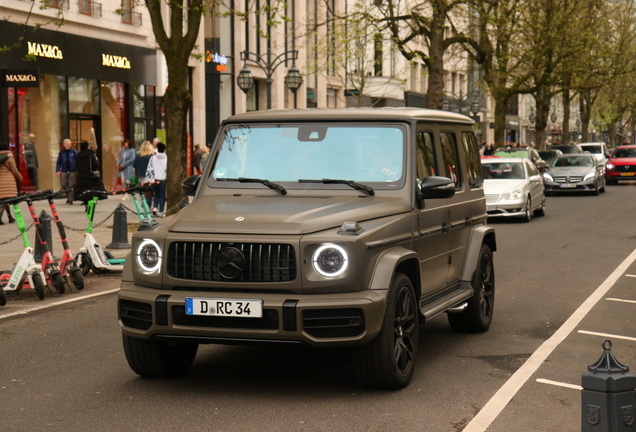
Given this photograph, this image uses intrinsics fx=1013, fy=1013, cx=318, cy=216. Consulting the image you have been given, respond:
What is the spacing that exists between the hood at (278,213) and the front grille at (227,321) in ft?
1.58

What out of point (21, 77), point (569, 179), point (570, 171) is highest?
point (21, 77)

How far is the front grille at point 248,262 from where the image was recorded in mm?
5859

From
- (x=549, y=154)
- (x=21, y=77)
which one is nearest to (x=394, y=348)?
(x=21, y=77)

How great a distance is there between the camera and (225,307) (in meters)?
5.88

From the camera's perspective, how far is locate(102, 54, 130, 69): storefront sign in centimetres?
3073

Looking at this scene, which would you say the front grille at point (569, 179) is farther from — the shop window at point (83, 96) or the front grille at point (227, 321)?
the front grille at point (227, 321)

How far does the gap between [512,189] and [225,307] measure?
17.0 m

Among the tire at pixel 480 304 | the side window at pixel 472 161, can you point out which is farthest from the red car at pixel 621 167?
the tire at pixel 480 304

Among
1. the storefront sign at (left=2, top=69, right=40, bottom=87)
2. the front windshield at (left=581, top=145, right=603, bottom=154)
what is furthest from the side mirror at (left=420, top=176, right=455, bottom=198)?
the front windshield at (left=581, top=145, right=603, bottom=154)

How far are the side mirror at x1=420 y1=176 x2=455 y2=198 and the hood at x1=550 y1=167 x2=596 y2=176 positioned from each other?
89.7ft

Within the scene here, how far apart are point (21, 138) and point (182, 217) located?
21.8m

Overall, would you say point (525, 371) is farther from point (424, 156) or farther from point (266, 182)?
point (266, 182)

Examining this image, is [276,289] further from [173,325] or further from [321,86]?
[321,86]

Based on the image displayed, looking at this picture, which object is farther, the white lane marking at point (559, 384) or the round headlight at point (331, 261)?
the white lane marking at point (559, 384)
